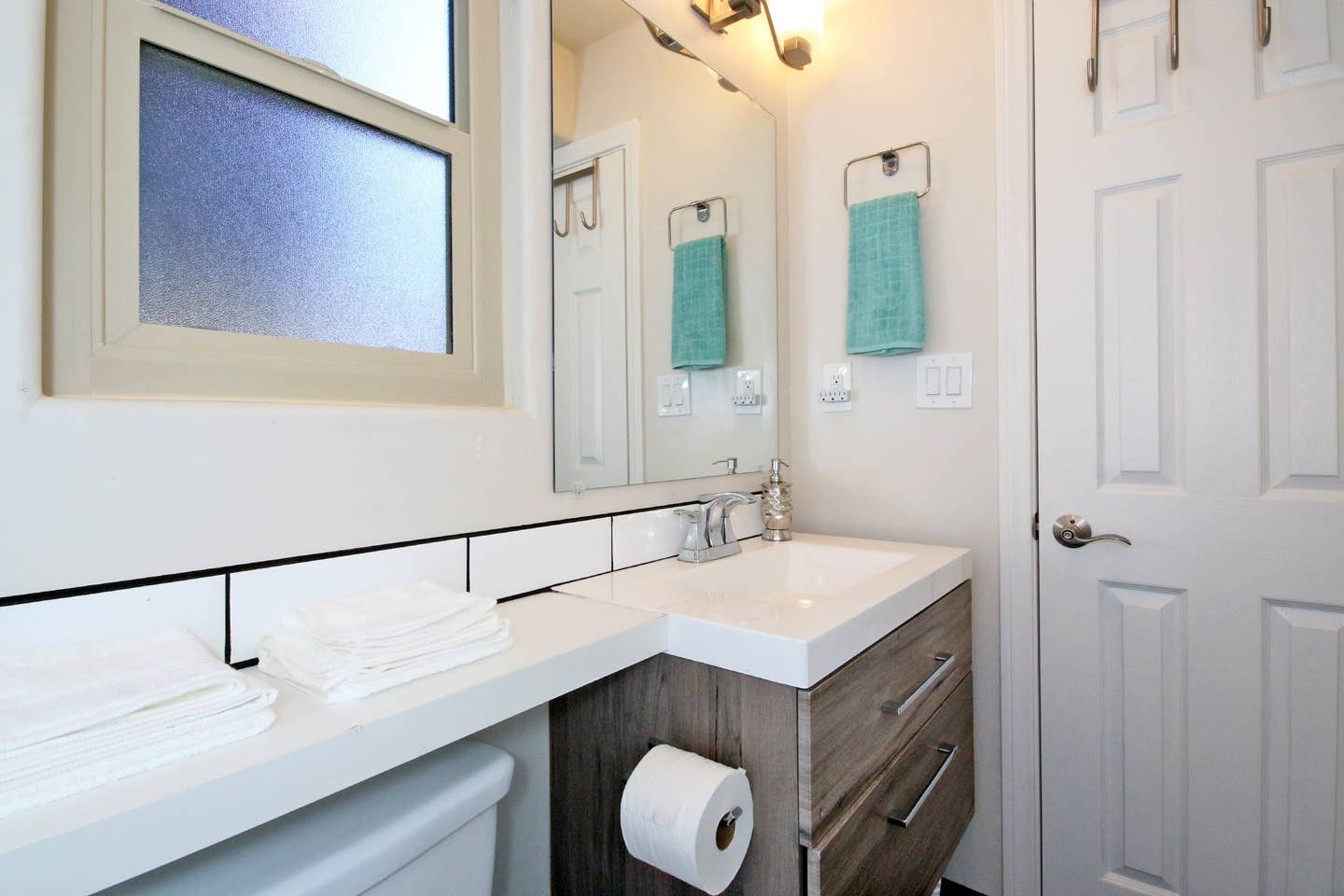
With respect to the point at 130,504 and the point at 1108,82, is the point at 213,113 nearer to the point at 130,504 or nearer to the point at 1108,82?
the point at 130,504

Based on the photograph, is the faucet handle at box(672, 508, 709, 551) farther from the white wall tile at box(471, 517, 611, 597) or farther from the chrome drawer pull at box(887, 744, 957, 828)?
the chrome drawer pull at box(887, 744, 957, 828)

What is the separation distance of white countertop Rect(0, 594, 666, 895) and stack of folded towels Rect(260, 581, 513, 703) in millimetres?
15

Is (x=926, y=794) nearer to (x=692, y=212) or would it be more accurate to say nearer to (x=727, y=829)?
(x=727, y=829)

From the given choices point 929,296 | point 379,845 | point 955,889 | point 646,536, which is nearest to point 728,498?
point 646,536

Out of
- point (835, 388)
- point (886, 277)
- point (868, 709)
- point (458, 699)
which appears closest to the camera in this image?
point (458, 699)

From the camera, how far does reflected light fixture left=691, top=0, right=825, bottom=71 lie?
4.89 ft

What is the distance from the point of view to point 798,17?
1.53 meters

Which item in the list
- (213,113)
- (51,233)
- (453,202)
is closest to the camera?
(51,233)

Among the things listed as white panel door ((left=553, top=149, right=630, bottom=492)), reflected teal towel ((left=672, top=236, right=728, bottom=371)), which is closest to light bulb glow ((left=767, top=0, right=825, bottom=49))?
reflected teal towel ((left=672, top=236, right=728, bottom=371))

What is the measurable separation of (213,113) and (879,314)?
4.14ft

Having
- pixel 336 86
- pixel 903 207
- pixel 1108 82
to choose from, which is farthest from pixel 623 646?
pixel 1108 82

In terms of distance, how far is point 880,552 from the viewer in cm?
136

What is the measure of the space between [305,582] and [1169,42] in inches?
68.9

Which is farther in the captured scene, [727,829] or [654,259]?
[654,259]
